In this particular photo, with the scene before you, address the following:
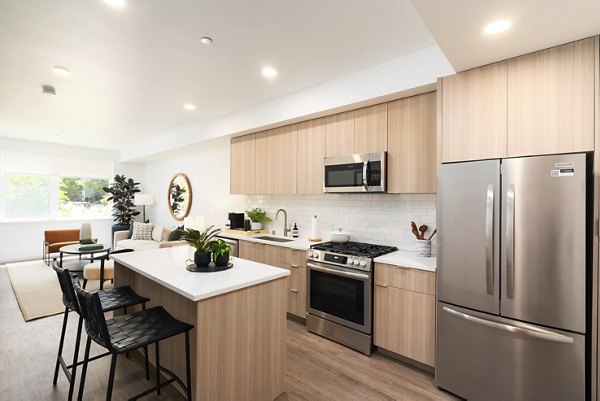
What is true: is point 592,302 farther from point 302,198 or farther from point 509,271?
point 302,198

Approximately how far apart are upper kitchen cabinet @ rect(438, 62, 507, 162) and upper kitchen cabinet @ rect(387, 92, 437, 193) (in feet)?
1.23

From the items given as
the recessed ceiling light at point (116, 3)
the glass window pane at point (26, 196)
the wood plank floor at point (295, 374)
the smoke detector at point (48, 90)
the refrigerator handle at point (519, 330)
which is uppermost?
the smoke detector at point (48, 90)

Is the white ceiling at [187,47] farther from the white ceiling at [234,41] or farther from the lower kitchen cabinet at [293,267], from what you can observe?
the lower kitchen cabinet at [293,267]

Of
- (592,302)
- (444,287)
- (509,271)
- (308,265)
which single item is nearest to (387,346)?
(444,287)

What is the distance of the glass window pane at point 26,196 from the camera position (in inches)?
257

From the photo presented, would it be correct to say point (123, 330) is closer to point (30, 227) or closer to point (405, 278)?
point (405, 278)

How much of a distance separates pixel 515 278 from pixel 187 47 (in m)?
3.09

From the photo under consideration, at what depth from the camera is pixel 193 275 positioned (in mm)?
2064

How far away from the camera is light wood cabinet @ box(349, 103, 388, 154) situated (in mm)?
3010

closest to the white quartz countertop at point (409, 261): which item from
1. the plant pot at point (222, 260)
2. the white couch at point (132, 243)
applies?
the plant pot at point (222, 260)

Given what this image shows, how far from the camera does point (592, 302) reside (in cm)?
173

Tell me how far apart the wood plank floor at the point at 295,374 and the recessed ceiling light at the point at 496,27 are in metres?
2.53

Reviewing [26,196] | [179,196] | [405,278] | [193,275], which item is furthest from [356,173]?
[26,196]

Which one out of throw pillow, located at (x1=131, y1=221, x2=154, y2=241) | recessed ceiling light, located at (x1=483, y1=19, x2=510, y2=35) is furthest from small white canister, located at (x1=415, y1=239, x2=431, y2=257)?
throw pillow, located at (x1=131, y1=221, x2=154, y2=241)
